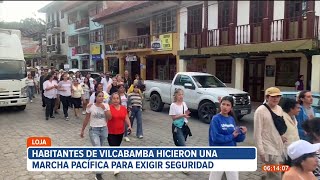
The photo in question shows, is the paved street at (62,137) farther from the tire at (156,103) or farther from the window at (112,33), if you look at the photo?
the window at (112,33)

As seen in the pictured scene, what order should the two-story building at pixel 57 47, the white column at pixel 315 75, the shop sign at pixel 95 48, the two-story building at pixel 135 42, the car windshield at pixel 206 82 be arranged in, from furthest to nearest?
the car windshield at pixel 206 82 → the white column at pixel 315 75 → the shop sign at pixel 95 48 → the two-story building at pixel 135 42 → the two-story building at pixel 57 47

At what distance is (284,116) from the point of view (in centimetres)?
329

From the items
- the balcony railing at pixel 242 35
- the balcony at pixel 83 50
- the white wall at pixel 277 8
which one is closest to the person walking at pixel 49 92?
the balcony railing at pixel 242 35

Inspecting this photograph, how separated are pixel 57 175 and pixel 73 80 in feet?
16.4

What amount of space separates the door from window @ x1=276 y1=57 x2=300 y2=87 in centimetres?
80

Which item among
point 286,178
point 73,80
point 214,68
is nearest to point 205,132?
point 73,80

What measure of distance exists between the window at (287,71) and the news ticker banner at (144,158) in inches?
406

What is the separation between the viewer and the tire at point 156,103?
10516 mm

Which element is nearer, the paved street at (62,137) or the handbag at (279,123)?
the handbag at (279,123)

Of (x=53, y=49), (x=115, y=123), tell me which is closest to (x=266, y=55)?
(x=115, y=123)

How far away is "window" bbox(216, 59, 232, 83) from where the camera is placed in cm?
1342

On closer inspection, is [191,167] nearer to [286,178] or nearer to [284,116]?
[286,178]

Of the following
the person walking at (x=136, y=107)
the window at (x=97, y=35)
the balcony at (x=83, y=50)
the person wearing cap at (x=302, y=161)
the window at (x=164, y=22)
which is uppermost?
the window at (x=164, y=22)

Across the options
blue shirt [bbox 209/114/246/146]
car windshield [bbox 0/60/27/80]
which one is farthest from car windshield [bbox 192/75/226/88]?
blue shirt [bbox 209/114/246/146]
